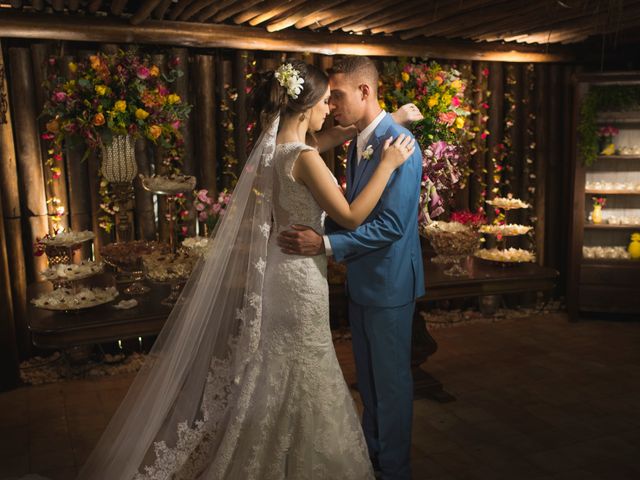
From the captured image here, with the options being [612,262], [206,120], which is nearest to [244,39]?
[206,120]

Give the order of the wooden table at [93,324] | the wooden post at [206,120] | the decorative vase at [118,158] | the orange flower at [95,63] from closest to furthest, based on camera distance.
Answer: the wooden table at [93,324]
the orange flower at [95,63]
the decorative vase at [118,158]
the wooden post at [206,120]

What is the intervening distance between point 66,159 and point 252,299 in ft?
9.88

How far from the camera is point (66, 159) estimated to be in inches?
204

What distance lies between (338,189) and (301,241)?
0.28 meters

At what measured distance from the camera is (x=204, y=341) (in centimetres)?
302

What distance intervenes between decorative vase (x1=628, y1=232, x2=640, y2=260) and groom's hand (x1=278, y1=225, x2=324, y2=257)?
4.57m

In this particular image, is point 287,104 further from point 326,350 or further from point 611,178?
point 611,178

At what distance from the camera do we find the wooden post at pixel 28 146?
488 centimetres

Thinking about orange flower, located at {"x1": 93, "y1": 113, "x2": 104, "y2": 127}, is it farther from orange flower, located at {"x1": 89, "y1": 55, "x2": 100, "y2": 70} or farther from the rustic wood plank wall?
the rustic wood plank wall

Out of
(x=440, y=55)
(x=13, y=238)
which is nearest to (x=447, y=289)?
(x=440, y=55)

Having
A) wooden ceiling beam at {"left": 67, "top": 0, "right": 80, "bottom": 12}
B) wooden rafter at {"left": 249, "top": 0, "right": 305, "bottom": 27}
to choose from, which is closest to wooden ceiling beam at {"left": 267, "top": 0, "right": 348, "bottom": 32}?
wooden rafter at {"left": 249, "top": 0, "right": 305, "bottom": 27}

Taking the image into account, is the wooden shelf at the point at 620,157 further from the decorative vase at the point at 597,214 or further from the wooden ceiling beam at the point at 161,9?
the wooden ceiling beam at the point at 161,9

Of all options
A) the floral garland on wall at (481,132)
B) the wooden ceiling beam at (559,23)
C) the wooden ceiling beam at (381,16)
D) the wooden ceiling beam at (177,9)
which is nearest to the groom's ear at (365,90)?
the wooden ceiling beam at (381,16)

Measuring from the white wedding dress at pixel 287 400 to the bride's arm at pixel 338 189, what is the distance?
0.06 meters
